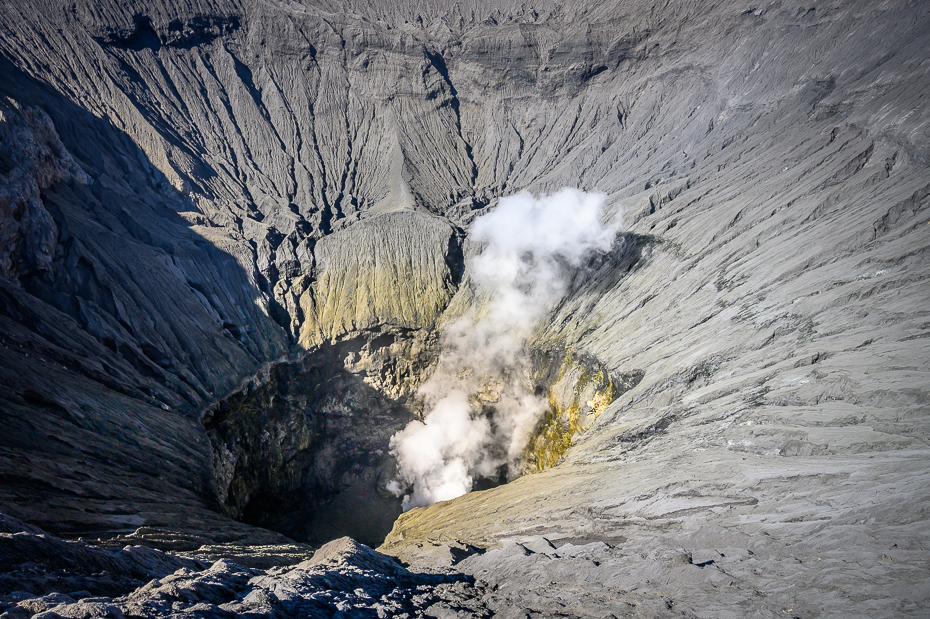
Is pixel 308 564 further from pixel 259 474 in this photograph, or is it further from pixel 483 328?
pixel 483 328

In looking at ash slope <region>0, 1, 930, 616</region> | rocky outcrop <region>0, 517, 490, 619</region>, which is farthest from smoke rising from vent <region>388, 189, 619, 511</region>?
rocky outcrop <region>0, 517, 490, 619</region>

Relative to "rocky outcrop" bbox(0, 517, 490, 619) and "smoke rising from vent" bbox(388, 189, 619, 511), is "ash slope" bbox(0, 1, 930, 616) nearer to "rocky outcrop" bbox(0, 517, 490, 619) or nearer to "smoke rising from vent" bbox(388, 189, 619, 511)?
"rocky outcrop" bbox(0, 517, 490, 619)

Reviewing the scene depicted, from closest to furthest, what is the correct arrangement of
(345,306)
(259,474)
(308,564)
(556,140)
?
(308,564) < (259,474) < (345,306) < (556,140)

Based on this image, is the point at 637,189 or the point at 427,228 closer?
the point at 637,189

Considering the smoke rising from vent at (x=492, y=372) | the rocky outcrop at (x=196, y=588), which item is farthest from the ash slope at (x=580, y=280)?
the smoke rising from vent at (x=492, y=372)

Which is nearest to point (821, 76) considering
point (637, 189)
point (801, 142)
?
point (801, 142)

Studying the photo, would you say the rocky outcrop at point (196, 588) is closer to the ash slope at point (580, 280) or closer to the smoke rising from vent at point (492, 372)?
the ash slope at point (580, 280)

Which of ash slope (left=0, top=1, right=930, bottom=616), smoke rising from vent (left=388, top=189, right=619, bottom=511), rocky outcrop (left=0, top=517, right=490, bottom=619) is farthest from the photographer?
smoke rising from vent (left=388, top=189, right=619, bottom=511)
